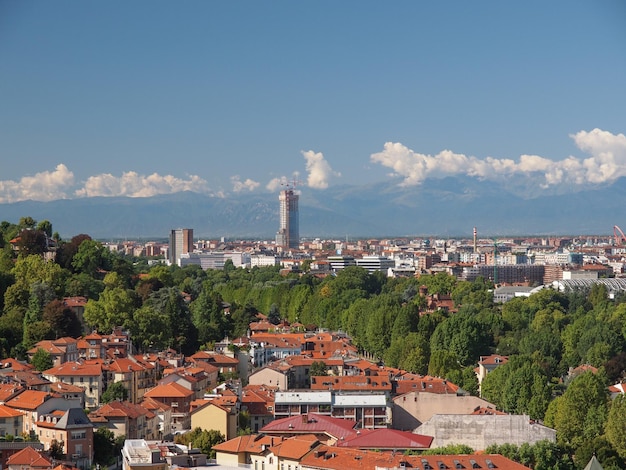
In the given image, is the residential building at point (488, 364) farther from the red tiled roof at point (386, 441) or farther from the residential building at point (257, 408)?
the red tiled roof at point (386, 441)

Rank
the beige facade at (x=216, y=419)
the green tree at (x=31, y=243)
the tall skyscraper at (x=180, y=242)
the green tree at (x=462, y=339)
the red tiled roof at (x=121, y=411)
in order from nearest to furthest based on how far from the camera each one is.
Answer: the red tiled roof at (x=121, y=411), the beige facade at (x=216, y=419), the green tree at (x=462, y=339), the green tree at (x=31, y=243), the tall skyscraper at (x=180, y=242)

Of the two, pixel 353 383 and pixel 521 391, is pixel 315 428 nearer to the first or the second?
pixel 353 383

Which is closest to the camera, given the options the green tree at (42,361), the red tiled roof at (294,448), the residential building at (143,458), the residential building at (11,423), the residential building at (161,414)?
the residential building at (143,458)

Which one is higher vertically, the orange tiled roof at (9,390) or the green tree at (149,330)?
the green tree at (149,330)

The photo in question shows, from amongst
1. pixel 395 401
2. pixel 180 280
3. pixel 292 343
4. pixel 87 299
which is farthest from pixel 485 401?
pixel 180 280

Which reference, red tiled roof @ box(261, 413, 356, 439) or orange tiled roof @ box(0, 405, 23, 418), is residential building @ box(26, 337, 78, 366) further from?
red tiled roof @ box(261, 413, 356, 439)

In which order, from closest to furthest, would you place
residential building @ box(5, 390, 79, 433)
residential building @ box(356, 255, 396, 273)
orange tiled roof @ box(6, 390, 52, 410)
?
1. residential building @ box(5, 390, 79, 433)
2. orange tiled roof @ box(6, 390, 52, 410)
3. residential building @ box(356, 255, 396, 273)

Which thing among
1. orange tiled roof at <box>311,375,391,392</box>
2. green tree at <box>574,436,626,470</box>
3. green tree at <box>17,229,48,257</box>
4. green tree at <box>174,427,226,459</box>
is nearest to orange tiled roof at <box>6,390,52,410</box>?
green tree at <box>174,427,226,459</box>

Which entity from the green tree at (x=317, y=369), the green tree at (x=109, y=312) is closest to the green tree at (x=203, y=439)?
the green tree at (x=317, y=369)
